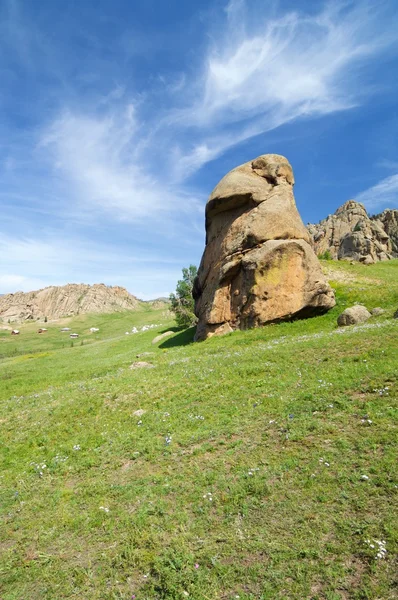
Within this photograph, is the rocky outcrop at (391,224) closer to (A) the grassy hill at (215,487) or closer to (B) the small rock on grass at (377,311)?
→ (B) the small rock on grass at (377,311)

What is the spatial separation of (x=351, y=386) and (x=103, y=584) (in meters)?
11.1

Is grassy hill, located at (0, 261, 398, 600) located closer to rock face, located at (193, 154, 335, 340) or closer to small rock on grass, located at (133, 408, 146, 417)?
small rock on grass, located at (133, 408, 146, 417)

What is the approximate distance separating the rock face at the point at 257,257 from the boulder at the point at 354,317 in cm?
456

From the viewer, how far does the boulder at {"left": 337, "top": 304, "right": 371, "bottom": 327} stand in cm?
2850

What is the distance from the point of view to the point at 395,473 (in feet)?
27.5

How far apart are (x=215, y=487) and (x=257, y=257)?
26.5m

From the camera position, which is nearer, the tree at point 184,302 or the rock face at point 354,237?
the tree at point 184,302

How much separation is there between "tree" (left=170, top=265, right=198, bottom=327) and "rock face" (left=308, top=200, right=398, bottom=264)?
38.9m

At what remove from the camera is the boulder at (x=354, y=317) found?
28500 mm

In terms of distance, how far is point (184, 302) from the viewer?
73.9 m

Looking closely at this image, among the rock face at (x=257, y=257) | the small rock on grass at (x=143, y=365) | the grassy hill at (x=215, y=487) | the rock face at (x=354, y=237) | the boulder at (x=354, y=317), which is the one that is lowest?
the grassy hill at (x=215, y=487)

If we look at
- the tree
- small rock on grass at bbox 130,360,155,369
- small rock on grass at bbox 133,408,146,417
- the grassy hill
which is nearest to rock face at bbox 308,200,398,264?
the tree

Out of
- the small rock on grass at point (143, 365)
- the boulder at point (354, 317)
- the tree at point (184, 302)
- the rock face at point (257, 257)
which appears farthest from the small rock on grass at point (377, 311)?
the tree at point (184, 302)

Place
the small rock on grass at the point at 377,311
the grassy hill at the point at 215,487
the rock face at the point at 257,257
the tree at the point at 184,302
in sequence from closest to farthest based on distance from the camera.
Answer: the grassy hill at the point at 215,487
the small rock on grass at the point at 377,311
the rock face at the point at 257,257
the tree at the point at 184,302
